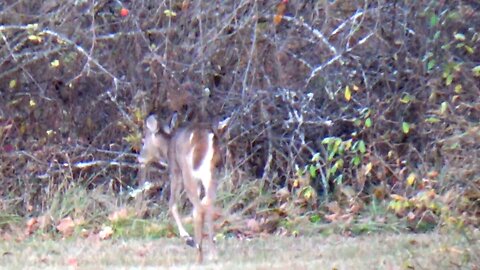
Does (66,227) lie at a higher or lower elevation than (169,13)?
lower

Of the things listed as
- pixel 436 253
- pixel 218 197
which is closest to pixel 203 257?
pixel 436 253

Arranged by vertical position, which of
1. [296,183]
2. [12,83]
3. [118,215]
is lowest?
[118,215]

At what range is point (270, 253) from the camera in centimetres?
1188

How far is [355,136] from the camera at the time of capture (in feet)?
49.8

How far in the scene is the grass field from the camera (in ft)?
34.2

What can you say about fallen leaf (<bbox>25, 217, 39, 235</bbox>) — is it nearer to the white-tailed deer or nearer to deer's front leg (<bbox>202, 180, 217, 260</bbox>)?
the white-tailed deer

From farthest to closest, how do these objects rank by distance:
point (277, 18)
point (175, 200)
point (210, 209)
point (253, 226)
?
point (277, 18) → point (253, 226) → point (175, 200) → point (210, 209)

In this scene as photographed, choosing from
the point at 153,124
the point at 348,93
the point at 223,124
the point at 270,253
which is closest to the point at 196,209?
the point at 270,253

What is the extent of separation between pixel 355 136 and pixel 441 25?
171 cm

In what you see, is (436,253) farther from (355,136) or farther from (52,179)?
(52,179)

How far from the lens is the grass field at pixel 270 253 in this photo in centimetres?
1043

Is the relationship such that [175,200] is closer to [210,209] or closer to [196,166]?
[196,166]

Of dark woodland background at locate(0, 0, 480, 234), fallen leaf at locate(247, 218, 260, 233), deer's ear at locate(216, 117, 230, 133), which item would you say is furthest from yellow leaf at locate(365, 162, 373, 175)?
deer's ear at locate(216, 117, 230, 133)

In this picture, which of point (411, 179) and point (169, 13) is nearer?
point (411, 179)
